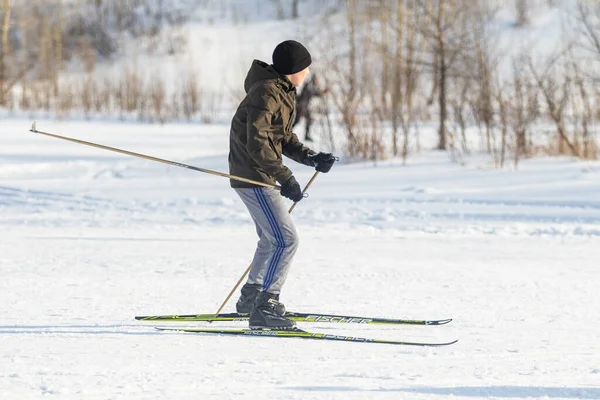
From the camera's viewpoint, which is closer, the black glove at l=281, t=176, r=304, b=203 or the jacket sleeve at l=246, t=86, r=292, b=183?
the jacket sleeve at l=246, t=86, r=292, b=183

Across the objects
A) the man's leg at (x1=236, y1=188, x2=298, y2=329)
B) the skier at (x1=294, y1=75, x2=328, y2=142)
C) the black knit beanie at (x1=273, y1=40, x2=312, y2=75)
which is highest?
the skier at (x1=294, y1=75, x2=328, y2=142)

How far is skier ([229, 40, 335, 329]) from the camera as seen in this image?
5.00 metres

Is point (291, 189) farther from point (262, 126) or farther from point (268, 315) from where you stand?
point (268, 315)

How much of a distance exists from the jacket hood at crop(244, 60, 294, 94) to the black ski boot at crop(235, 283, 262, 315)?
Answer: 1192 mm

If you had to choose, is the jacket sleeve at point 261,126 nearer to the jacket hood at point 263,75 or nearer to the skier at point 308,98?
the jacket hood at point 263,75

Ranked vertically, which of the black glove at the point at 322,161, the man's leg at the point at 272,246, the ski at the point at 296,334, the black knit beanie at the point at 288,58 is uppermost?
the black knit beanie at the point at 288,58

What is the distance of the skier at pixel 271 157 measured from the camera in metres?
5.00

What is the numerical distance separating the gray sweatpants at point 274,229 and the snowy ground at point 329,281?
0.39 meters

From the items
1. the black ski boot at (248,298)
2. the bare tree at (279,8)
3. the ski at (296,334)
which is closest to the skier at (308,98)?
the black ski boot at (248,298)

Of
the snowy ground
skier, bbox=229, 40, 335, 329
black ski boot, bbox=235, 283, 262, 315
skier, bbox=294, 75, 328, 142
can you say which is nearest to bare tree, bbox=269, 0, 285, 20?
skier, bbox=294, 75, 328, 142

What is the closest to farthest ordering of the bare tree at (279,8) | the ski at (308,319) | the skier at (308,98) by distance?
the ski at (308,319) → the skier at (308,98) → the bare tree at (279,8)

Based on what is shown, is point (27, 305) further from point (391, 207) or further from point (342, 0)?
point (342, 0)

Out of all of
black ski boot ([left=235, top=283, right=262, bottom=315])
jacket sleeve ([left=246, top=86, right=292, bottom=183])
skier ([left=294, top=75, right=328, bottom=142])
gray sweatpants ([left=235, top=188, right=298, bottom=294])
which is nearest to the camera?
jacket sleeve ([left=246, top=86, right=292, bottom=183])

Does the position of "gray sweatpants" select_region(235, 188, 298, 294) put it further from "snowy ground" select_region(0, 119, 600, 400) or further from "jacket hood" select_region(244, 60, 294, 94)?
"jacket hood" select_region(244, 60, 294, 94)
